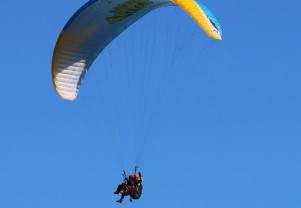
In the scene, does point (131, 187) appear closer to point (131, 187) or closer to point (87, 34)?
point (131, 187)

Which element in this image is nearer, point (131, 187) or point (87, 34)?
point (131, 187)

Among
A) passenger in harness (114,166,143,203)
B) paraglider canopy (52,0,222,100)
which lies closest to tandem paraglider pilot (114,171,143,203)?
passenger in harness (114,166,143,203)

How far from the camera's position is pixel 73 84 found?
49.1 metres

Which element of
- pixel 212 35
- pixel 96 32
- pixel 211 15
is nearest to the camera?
pixel 212 35

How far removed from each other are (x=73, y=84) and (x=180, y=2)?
623cm

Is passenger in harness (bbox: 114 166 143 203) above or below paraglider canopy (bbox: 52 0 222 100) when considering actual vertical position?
below

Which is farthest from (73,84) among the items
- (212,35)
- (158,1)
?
(212,35)

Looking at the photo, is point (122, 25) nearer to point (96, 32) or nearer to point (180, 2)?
point (96, 32)

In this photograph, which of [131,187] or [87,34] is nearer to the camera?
[131,187]

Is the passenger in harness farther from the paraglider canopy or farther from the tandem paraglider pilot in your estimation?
the paraglider canopy

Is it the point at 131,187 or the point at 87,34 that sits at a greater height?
the point at 87,34

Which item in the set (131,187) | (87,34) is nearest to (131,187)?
(131,187)

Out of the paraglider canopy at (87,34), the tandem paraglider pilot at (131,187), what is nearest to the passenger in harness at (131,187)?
the tandem paraglider pilot at (131,187)

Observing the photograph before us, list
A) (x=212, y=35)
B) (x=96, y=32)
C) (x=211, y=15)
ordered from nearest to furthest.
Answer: (x=212, y=35) < (x=211, y=15) < (x=96, y=32)
